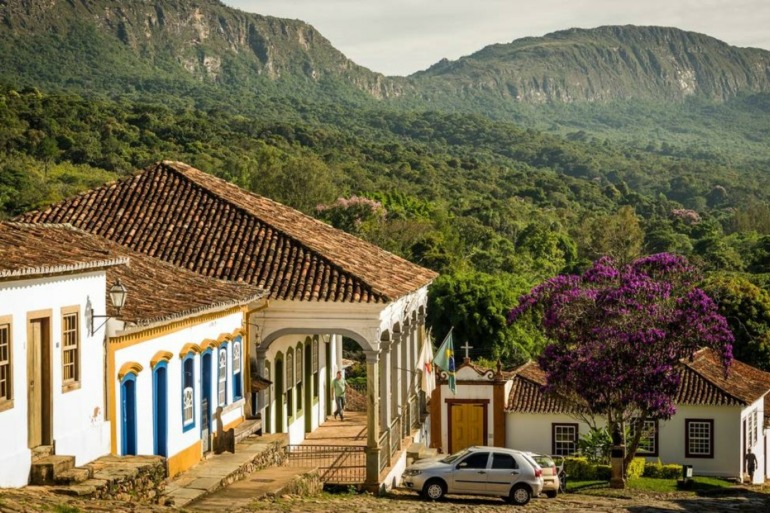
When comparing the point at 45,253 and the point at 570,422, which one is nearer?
the point at 45,253

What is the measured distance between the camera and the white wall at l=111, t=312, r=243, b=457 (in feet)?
55.9

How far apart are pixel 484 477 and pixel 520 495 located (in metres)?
0.69

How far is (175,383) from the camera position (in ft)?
60.8

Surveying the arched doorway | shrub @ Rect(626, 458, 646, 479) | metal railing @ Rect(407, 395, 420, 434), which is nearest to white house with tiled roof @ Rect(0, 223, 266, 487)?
the arched doorway

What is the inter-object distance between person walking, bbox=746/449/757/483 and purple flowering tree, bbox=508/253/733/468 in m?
8.11

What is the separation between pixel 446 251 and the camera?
201 ft

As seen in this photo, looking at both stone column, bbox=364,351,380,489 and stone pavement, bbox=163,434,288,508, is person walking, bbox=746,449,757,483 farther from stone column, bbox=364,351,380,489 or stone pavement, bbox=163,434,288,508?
stone pavement, bbox=163,434,288,508

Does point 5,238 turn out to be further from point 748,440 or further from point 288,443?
point 748,440

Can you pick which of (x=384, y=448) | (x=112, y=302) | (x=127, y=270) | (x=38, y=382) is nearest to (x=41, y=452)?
(x=38, y=382)

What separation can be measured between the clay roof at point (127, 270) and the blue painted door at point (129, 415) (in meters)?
0.88

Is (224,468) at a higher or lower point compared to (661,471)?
higher

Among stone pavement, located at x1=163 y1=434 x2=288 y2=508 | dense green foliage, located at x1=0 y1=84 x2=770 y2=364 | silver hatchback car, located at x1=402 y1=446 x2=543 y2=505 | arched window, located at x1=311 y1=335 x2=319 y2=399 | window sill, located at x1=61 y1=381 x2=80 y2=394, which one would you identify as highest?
dense green foliage, located at x1=0 y1=84 x2=770 y2=364

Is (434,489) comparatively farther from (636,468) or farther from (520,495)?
(636,468)

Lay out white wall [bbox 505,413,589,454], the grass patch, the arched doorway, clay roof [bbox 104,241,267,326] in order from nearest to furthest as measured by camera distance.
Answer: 1. clay roof [bbox 104,241,267,326]
2. the arched doorway
3. the grass patch
4. white wall [bbox 505,413,589,454]
